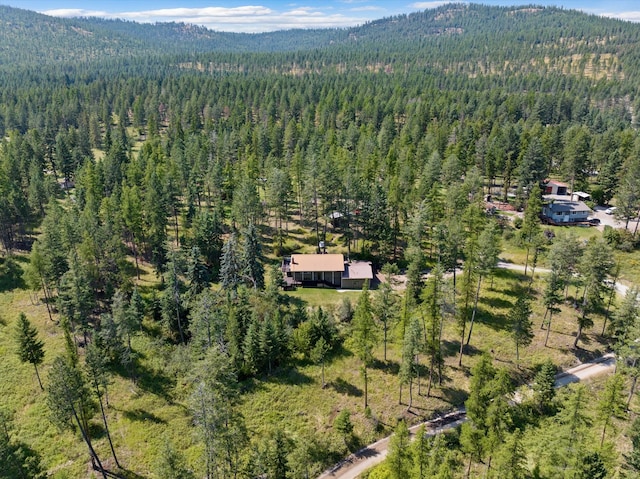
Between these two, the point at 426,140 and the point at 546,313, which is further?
the point at 426,140

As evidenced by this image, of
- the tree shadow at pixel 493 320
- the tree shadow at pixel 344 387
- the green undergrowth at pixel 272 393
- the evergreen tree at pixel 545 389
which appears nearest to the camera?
the green undergrowth at pixel 272 393

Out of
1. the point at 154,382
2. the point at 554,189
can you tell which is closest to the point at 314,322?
the point at 154,382

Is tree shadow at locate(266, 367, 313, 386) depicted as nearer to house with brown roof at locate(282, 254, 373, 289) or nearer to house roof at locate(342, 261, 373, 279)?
house with brown roof at locate(282, 254, 373, 289)

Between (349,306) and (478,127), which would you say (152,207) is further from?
(478,127)

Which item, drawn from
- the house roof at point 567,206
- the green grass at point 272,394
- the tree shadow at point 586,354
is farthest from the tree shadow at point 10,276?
the house roof at point 567,206

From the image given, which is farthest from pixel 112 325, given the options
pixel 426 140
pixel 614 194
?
pixel 614 194

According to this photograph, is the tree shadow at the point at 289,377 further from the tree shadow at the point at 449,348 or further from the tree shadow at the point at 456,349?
the tree shadow at the point at 456,349
